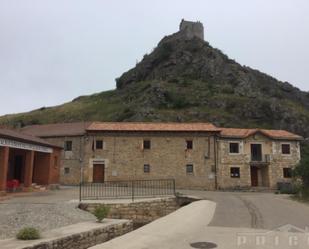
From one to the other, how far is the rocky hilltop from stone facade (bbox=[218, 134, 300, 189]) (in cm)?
1368

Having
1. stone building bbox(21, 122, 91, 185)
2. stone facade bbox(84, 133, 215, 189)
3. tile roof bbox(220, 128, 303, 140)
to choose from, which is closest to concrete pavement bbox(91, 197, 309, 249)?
stone facade bbox(84, 133, 215, 189)

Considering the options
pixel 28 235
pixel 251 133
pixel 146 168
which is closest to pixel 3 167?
pixel 28 235

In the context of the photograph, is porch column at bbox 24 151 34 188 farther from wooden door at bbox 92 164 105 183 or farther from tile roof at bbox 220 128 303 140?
tile roof at bbox 220 128 303 140

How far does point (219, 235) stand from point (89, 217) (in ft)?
21.4

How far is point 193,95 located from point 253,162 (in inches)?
1016

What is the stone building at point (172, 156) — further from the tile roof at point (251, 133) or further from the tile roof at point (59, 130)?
the tile roof at point (59, 130)

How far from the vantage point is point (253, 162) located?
113 feet

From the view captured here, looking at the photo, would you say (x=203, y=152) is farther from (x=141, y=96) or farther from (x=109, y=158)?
(x=141, y=96)

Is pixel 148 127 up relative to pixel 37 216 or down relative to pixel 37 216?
up

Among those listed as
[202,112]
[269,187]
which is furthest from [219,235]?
[202,112]

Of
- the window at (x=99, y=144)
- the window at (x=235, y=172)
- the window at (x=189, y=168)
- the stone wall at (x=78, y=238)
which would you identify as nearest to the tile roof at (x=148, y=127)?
the window at (x=99, y=144)

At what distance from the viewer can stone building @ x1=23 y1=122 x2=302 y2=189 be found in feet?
111

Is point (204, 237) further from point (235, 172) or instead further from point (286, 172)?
point (286, 172)

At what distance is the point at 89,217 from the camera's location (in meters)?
14.3
